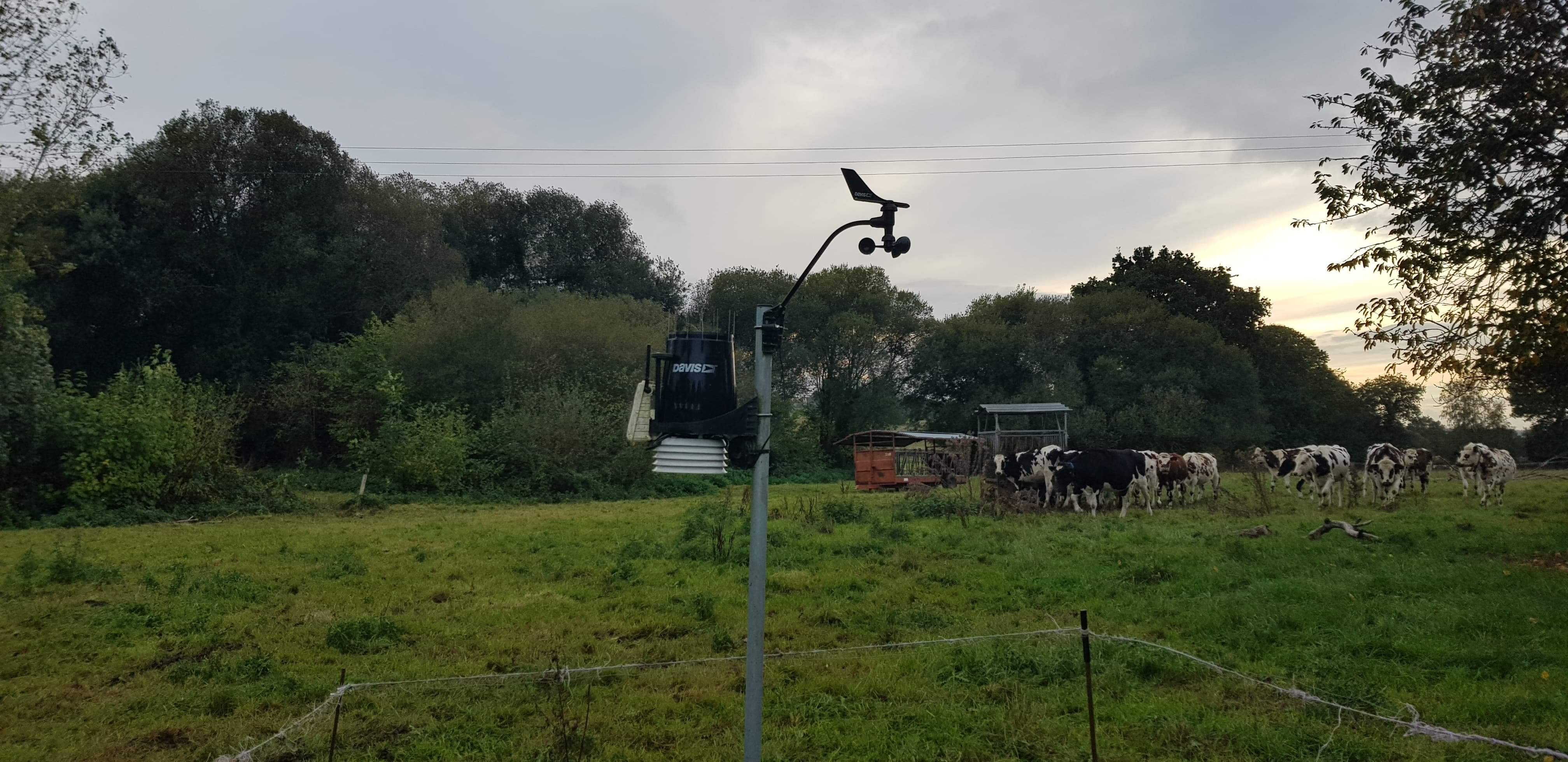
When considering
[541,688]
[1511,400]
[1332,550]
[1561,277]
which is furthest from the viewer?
[1511,400]

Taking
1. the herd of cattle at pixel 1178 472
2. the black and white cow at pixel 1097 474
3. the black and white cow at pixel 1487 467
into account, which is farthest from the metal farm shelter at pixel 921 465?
the black and white cow at pixel 1487 467

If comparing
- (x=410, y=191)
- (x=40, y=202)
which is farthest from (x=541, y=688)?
(x=410, y=191)

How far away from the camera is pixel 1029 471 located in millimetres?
20141

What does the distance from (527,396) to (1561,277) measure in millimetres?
24464

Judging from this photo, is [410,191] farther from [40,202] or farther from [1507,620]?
[1507,620]

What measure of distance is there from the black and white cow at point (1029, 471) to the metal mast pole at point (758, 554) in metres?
15.7

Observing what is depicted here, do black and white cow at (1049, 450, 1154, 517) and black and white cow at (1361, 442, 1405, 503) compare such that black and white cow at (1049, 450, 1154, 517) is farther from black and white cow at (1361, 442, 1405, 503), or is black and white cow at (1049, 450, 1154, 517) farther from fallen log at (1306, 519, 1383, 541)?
fallen log at (1306, 519, 1383, 541)

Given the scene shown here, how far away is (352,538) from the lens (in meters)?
15.4

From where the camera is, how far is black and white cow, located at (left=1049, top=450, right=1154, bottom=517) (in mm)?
18922

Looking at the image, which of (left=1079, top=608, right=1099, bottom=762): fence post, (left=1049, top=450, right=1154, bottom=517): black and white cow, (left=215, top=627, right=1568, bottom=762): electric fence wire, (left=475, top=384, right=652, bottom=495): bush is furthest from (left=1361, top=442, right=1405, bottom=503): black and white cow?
(left=475, top=384, right=652, bottom=495): bush

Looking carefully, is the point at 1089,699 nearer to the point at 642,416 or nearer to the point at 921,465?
the point at 642,416

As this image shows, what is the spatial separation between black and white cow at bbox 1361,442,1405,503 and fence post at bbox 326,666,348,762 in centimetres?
2034

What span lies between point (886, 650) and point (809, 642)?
2.47ft

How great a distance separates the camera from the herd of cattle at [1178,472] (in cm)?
1895
